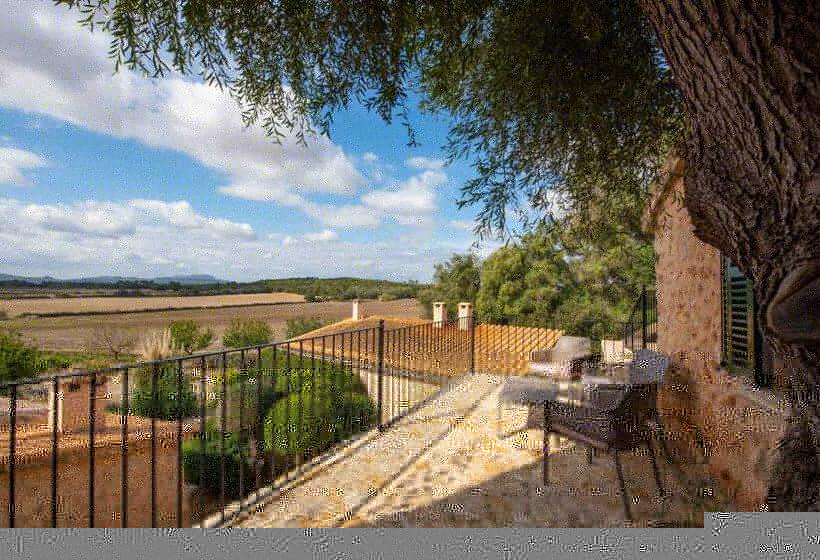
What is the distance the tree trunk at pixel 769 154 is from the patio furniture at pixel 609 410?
5.43ft

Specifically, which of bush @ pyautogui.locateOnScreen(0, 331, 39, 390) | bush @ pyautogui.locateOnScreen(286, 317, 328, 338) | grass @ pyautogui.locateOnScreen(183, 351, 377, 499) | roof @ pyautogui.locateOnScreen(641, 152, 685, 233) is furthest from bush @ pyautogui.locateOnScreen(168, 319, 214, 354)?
roof @ pyautogui.locateOnScreen(641, 152, 685, 233)

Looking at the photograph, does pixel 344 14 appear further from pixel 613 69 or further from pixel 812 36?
pixel 812 36

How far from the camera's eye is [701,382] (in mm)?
3139

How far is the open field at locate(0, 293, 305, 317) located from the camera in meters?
13.2

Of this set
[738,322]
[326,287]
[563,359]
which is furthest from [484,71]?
[326,287]

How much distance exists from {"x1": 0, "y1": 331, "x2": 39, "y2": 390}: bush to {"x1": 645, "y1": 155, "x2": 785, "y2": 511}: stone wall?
14401 mm

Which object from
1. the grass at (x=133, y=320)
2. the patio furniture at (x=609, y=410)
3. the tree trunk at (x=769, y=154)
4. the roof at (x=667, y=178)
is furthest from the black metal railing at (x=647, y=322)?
the grass at (x=133, y=320)

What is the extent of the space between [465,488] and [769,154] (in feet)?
8.30

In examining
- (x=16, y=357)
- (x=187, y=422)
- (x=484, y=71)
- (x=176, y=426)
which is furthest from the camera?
(x=16, y=357)

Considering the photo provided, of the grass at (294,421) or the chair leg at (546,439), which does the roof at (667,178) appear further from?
the grass at (294,421)

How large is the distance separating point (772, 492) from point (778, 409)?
91 centimetres

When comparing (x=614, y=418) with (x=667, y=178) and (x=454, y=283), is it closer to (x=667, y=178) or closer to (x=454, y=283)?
(x=667, y=178)

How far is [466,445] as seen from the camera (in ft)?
11.7

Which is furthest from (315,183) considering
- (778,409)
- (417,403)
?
(778,409)
